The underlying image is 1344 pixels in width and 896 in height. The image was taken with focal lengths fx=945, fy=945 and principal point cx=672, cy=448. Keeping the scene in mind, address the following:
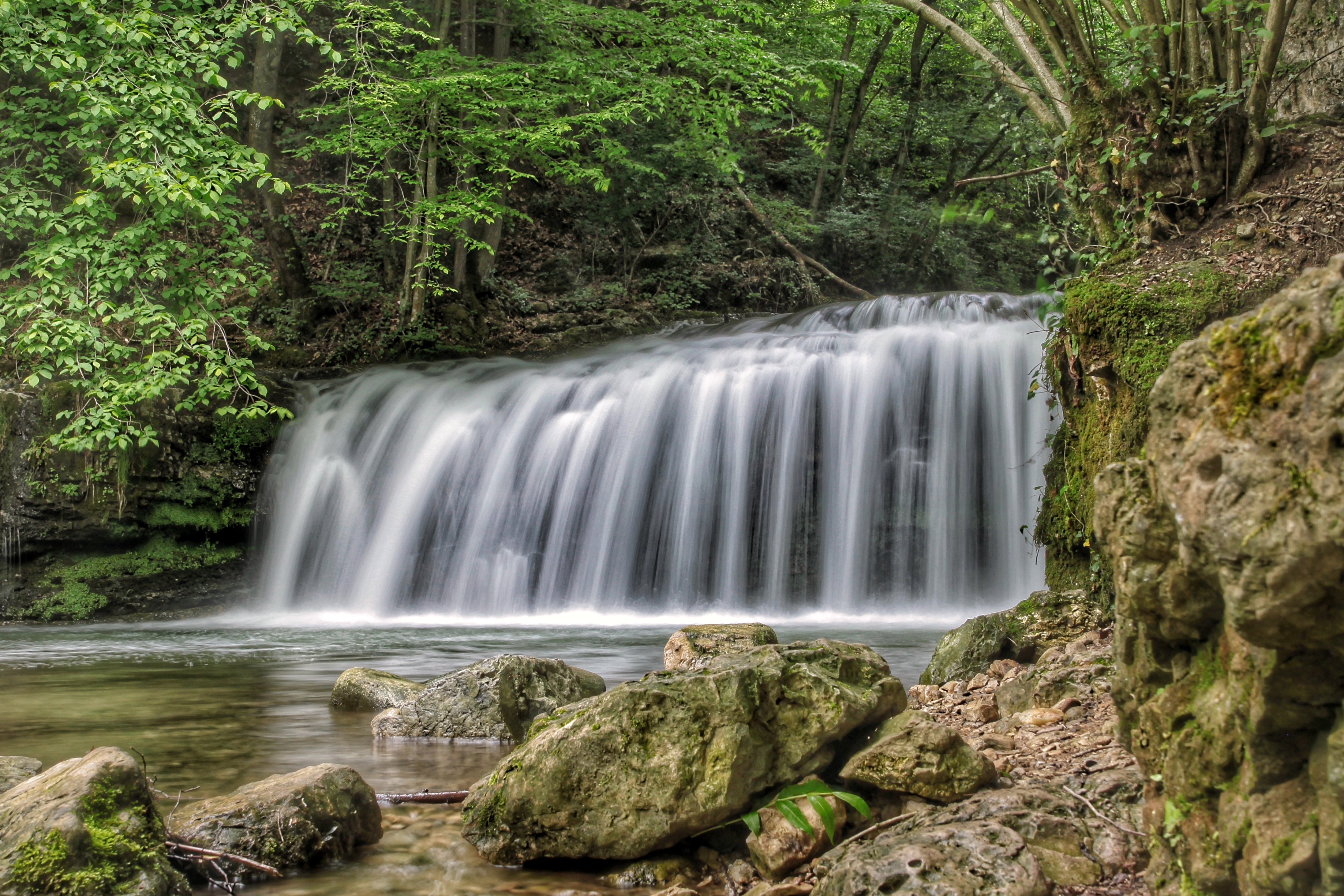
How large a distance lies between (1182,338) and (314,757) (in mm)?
4587

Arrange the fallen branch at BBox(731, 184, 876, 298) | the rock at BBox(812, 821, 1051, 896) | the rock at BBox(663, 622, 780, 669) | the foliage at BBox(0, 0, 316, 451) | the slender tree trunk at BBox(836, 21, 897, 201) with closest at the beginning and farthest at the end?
the rock at BBox(812, 821, 1051, 896) → the rock at BBox(663, 622, 780, 669) → the foliage at BBox(0, 0, 316, 451) → the fallen branch at BBox(731, 184, 876, 298) → the slender tree trunk at BBox(836, 21, 897, 201)

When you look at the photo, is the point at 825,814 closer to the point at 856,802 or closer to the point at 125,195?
the point at 856,802

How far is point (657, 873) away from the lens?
290cm

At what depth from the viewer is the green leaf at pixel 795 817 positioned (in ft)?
9.12

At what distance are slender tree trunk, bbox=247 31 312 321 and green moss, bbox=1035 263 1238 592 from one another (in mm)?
11404

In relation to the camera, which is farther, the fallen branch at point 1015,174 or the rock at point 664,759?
the fallen branch at point 1015,174

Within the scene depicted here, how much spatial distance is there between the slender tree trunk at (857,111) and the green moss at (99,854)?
18959mm

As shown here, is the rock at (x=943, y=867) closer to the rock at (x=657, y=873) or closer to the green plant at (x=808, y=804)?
the green plant at (x=808, y=804)

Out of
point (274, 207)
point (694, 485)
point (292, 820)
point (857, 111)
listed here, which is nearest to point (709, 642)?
point (292, 820)

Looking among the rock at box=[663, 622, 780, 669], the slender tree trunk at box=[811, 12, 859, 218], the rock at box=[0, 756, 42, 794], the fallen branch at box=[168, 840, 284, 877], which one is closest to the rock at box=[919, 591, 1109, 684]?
the rock at box=[663, 622, 780, 669]

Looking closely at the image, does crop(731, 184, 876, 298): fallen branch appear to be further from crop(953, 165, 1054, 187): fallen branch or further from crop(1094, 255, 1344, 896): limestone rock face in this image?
crop(1094, 255, 1344, 896): limestone rock face

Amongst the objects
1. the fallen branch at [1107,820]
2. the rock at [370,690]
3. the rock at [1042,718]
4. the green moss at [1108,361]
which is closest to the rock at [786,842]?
the fallen branch at [1107,820]

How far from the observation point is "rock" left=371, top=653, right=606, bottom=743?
4.80 m

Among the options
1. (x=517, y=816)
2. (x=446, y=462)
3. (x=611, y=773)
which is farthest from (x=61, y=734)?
(x=446, y=462)
